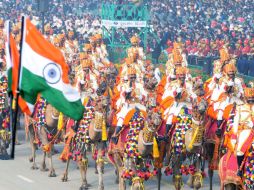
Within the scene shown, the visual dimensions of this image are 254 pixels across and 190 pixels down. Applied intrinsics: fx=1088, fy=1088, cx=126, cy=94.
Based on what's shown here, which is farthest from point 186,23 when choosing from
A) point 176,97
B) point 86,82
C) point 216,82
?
point 176,97

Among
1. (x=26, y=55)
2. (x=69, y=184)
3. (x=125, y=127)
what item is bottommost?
(x=69, y=184)

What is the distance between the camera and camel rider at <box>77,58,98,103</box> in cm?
2708

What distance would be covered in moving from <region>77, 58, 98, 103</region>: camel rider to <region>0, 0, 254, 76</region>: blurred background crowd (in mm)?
10894

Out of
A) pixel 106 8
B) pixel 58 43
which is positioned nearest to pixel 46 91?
pixel 58 43

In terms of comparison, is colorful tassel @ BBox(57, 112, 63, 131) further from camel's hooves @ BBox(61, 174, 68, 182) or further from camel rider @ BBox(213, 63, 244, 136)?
camel rider @ BBox(213, 63, 244, 136)

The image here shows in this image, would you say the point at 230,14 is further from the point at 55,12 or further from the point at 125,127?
the point at 125,127

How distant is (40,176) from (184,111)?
16.1 feet

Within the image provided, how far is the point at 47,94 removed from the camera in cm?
1797

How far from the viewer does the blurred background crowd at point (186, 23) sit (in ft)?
144

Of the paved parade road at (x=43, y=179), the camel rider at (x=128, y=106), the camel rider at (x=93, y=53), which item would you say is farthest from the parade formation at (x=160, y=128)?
the camel rider at (x=93, y=53)

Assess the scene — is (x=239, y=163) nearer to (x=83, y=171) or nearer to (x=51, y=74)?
(x=51, y=74)

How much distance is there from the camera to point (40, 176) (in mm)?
28328

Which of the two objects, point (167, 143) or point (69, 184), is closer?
point (167, 143)

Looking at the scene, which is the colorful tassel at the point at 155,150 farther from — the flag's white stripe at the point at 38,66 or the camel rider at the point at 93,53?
the camel rider at the point at 93,53
